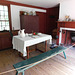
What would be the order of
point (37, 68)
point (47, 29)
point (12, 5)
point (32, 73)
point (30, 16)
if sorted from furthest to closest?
point (47, 29)
point (30, 16)
point (12, 5)
point (37, 68)
point (32, 73)

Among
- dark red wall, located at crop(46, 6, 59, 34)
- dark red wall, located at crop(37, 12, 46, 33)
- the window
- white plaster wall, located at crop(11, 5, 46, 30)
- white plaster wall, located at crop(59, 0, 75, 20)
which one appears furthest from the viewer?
dark red wall, located at crop(46, 6, 59, 34)

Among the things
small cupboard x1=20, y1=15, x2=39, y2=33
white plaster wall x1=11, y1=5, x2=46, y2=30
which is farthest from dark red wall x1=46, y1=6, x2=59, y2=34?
white plaster wall x1=11, y1=5, x2=46, y2=30

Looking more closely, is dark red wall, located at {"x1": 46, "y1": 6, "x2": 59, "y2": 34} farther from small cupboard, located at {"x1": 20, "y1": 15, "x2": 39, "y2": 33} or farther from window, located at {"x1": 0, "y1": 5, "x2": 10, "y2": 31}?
window, located at {"x1": 0, "y1": 5, "x2": 10, "y2": 31}

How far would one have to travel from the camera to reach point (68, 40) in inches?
176

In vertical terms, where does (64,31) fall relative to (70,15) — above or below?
below

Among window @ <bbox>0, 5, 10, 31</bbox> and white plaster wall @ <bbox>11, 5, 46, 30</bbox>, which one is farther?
white plaster wall @ <bbox>11, 5, 46, 30</bbox>

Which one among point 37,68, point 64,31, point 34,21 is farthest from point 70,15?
point 37,68

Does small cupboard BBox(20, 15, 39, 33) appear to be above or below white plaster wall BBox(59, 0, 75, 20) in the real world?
below

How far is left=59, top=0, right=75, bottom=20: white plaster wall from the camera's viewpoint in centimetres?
369

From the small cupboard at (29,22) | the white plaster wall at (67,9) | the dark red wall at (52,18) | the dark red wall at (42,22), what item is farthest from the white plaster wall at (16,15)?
the dark red wall at (52,18)

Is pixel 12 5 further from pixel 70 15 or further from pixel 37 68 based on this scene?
pixel 37 68

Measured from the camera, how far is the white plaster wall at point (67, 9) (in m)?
3.69

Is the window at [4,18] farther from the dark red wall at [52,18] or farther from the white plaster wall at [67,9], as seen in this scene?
the dark red wall at [52,18]

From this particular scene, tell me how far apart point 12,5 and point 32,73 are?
12.1 ft
